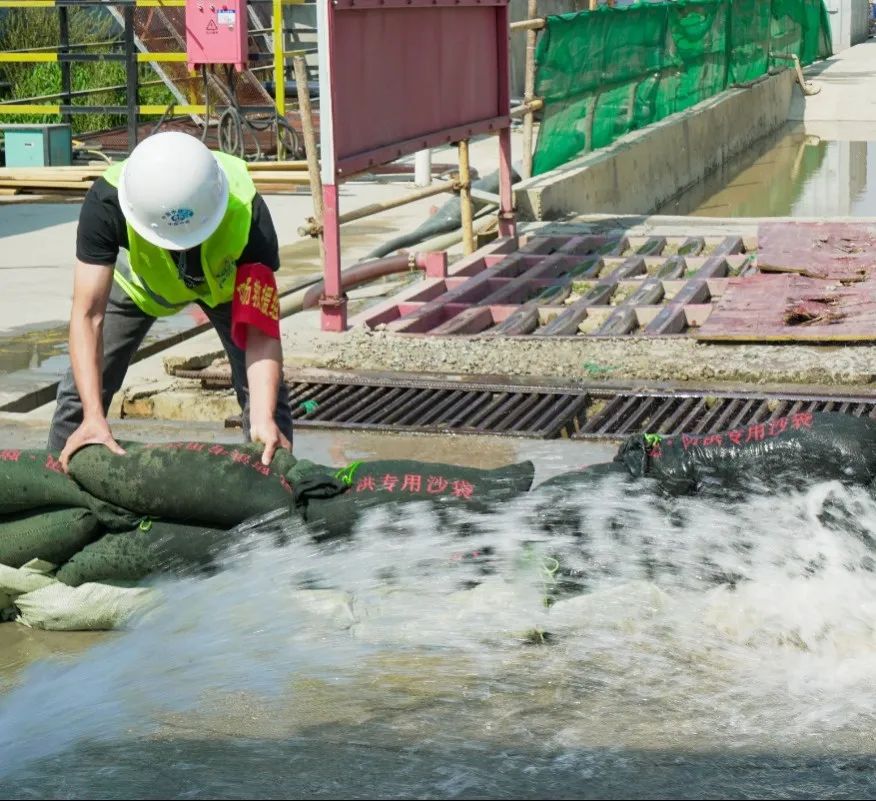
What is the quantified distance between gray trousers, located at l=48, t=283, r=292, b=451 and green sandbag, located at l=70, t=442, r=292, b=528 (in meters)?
0.45

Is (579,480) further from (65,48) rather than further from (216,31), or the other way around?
(65,48)

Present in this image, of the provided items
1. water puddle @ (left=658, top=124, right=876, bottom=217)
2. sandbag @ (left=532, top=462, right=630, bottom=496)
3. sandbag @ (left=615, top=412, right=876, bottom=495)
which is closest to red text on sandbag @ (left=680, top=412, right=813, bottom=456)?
sandbag @ (left=615, top=412, right=876, bottom=495)

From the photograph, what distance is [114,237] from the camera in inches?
186

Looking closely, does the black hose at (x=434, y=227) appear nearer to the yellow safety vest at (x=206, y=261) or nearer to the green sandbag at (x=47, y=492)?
the yellow safety vest at (x=206, y=261)

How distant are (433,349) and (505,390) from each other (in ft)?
2.66

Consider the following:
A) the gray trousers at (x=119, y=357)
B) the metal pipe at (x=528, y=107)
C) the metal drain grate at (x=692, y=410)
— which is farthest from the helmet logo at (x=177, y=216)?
the metal pipe at (x=528, y=107)

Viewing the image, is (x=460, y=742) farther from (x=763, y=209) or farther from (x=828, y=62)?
(x=828, y=62)

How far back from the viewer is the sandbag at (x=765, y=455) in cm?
469

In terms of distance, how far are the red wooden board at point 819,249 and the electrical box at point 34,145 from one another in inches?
325

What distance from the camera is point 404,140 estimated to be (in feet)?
29.9

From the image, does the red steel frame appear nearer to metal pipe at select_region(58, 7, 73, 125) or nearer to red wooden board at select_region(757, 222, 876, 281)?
red wooden board at select_region(757, 222, 876, 281)

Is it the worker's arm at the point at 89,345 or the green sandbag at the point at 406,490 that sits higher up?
the worker's arm at the point at 89,345

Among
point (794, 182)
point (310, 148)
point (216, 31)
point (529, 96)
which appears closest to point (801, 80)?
point (794, 182)

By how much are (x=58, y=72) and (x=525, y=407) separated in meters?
15.1
